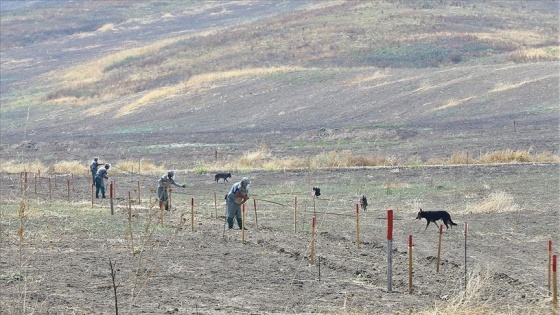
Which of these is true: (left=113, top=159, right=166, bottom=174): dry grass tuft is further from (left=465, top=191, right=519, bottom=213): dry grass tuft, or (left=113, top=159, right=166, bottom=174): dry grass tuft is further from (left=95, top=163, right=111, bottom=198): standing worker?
(left=465, top=191, right=519, bottom=213): dry grass tuft

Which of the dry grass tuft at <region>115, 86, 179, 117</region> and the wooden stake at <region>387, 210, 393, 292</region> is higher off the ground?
the dry grass tuft at <region>115, 86, 179, 117</region>

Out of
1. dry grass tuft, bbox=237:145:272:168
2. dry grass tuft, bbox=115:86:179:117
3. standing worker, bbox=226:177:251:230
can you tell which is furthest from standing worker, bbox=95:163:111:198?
dry grass tuft, bbox=115:86:179:117

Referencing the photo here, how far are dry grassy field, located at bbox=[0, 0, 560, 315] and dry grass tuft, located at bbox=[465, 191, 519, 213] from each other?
4.0 inches

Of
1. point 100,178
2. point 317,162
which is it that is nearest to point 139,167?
point 317,162

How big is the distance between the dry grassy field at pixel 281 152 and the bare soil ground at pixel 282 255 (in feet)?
0.27

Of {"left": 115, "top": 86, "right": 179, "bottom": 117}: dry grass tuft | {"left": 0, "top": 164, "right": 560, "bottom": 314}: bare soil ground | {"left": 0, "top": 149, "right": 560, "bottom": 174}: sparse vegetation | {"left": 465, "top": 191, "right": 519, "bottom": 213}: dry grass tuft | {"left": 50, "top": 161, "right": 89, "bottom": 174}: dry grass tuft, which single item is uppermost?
{"left": 115, "top": 86, "right": 179, "bottom": 117}: dry grass tuft

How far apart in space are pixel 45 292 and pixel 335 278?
14.2ft

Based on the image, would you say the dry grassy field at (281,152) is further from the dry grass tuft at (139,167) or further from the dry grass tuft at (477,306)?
the dry grass tuft at (139,167)

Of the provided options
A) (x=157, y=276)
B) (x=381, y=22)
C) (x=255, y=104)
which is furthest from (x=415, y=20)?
(x=157, y=276)

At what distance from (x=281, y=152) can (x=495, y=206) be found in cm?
2319

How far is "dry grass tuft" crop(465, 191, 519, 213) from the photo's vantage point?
87.5 ft

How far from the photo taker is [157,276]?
1627cm

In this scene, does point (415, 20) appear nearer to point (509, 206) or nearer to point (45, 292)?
point (509, 206)

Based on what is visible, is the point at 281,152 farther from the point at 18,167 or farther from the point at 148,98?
the point at 148,98
